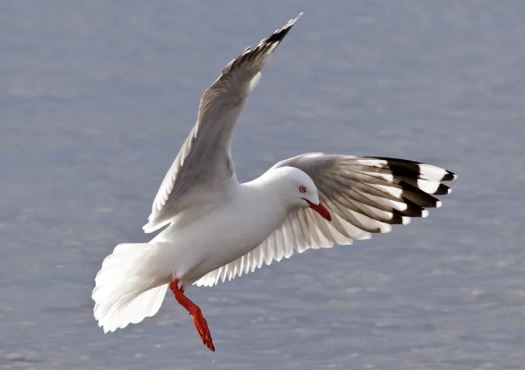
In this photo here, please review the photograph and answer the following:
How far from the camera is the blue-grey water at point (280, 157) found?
1185 centimetres

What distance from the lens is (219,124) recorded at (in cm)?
909

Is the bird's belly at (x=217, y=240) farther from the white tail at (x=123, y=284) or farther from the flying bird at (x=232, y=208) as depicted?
the white tail at (x=123, y=284)

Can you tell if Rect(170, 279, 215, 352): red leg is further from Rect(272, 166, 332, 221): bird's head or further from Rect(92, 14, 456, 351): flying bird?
Rect(272, 166, 332, 221): bird's head

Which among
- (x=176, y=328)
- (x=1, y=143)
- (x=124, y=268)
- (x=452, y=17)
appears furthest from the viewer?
(x=452, y=17)

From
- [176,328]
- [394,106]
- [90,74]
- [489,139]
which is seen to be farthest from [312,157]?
[90,74]

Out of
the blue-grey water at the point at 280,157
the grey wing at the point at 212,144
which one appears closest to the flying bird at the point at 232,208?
the grey wing at the point at 212,144

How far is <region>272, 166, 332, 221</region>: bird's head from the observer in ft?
31.5

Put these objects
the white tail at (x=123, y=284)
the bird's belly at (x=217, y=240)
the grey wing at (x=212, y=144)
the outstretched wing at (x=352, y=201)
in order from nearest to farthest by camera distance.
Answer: the grey wing at (x=212, y=144)
the bird's belly at (x=217, y=240)
the white tail at (x=123, y=284)
the outstretched wing at (x=352, y=201)

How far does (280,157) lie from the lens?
15117 mm

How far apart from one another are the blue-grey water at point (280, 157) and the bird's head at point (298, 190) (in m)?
2.02

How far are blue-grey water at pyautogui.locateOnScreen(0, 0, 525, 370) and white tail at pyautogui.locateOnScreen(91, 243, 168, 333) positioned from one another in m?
1.28

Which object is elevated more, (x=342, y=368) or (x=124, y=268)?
(x=124, y=268)

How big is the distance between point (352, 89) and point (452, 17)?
4.05 meters

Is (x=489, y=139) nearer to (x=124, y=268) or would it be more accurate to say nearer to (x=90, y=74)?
(x=90, y=74)
